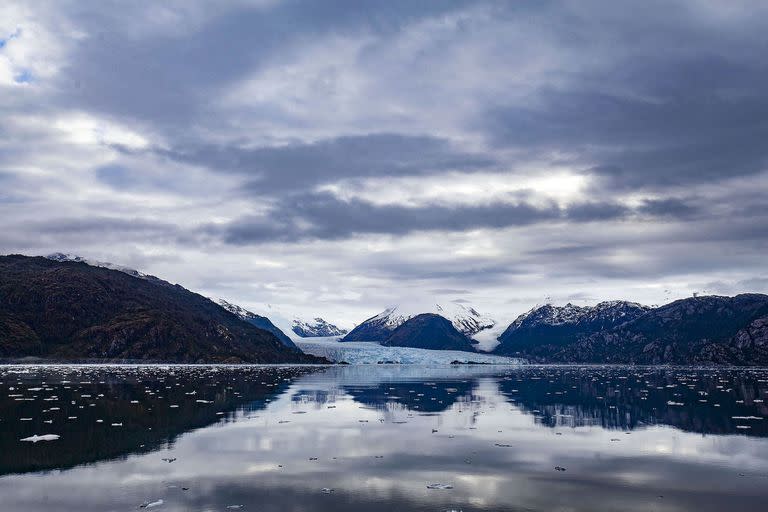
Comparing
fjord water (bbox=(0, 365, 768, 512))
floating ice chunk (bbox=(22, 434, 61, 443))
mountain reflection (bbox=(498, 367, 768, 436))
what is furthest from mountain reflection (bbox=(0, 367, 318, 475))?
mountain reflection (bbox=(498, 367, 768, 436))

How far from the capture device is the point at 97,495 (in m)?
21.8

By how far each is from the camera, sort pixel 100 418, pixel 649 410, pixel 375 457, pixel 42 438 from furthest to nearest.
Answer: pixel 649 410
pixel 100 418
pixel 42 438
pixel 375 457

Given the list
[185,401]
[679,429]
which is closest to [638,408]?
[679,429]

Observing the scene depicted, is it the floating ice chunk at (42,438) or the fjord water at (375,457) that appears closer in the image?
the fjord water at (375,457)

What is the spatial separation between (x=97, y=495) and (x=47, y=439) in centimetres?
1346

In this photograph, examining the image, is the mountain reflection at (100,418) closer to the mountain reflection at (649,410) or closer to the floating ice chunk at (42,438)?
the floating ice chunk at (42,438)

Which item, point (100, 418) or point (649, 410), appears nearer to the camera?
point (100, 418)

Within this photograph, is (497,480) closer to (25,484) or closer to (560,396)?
(25,484)

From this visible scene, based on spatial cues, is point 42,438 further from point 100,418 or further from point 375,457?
point 375,457

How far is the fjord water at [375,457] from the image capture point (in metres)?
21.8

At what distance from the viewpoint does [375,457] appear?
30422mm

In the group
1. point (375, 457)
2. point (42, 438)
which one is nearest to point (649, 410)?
point (375, 457)

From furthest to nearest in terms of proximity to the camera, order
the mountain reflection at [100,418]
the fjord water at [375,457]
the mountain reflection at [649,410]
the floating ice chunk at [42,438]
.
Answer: the mountain reflection at [649,410] → the floating ice chunk at [42,438] → the mountain reflection at [100,418] → the fjord water at [375,457]

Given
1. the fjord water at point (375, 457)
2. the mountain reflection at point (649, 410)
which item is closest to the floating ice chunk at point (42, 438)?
the fjord water at point (375, 457)
